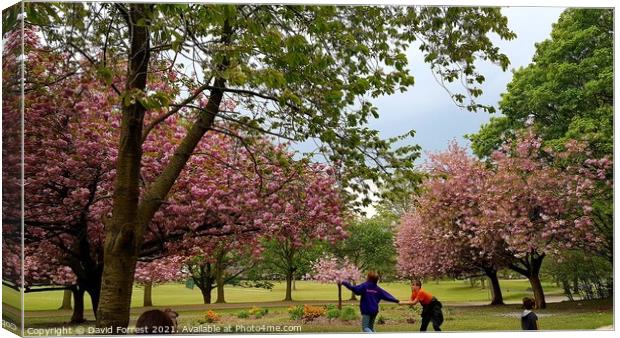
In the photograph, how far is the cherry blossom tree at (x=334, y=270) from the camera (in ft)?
52.3

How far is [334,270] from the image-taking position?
16.1 m

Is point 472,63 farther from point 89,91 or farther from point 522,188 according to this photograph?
point 89,91

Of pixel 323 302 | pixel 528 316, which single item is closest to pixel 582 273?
pixel 528 316

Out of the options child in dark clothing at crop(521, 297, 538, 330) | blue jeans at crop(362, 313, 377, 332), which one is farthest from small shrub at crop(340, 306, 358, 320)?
child in dark clothing at crop(521, 297, 538, 330)

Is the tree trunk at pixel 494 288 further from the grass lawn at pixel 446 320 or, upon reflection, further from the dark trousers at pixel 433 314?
the dark trousers at pixel 433 314

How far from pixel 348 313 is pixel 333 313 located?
1.11 ft

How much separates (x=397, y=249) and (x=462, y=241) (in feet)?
16.6

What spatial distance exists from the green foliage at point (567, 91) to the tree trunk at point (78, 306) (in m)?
8.87

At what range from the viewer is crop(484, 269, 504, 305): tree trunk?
17.9m

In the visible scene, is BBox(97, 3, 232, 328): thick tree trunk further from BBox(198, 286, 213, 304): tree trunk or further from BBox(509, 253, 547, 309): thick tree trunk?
BBox(509, 253, 547, 309): thick tree trunk

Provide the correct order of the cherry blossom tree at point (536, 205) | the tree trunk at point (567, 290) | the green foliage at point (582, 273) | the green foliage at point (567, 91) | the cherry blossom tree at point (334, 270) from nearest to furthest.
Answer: the cherry blossom tree at point (334, 270), the green foliage at point (582, 273), the green foliage at point (567, 91), the cherry blossom tree at point (536, 205), the tree trunk at point (567, 290)

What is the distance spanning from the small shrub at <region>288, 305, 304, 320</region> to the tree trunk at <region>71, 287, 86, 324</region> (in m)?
3.98

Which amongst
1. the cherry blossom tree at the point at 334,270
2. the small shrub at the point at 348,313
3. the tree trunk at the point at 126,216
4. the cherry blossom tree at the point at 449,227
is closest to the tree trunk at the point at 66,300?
the tree trunk at the point at 126,216

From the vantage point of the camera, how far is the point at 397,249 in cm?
1755
